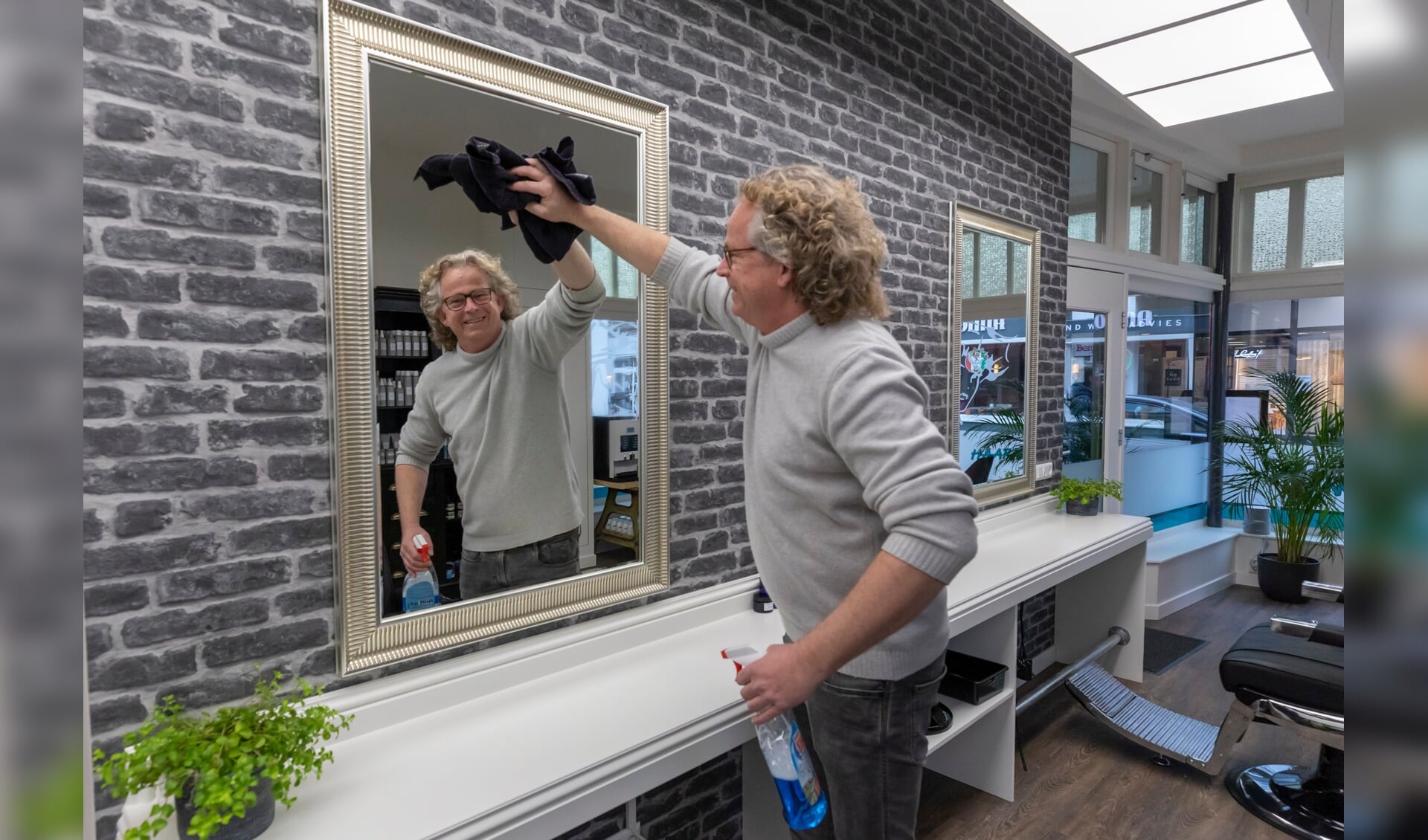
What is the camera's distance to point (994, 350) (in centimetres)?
377

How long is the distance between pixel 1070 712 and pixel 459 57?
148 inches

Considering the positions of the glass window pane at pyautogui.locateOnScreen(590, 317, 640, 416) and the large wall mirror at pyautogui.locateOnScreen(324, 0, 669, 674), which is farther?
the glass window pane at pyautogui.locateOnScreen(590, 317, 640, 416)

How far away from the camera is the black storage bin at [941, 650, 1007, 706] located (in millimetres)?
2865

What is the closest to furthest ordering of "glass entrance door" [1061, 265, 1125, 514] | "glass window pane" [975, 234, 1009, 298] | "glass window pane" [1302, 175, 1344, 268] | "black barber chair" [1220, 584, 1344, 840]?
"black barber chair" [1220, 584, 1344, 840] → "glass window pane" [975, 234, 1009, 298] → "glass entrance door" [1061, 265, 1125, 514] → "glass window pane" [1302, 175, 1344, 268]

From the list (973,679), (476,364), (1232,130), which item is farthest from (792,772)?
(1232,130)

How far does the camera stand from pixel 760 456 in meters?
1.70

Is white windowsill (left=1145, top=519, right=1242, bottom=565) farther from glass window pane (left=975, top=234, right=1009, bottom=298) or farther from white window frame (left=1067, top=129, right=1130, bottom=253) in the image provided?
glass window pane (left=975, top=234, right=1009, bottom=298)

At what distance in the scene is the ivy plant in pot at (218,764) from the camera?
127 cm

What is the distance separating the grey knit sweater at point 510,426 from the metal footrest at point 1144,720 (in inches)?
100

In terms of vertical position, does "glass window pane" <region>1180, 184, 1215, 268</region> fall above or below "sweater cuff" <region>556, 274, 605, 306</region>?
above

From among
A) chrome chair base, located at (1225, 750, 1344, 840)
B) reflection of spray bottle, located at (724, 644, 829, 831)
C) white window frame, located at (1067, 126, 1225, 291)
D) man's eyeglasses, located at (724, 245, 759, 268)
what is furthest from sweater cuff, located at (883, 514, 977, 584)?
white window frame, located at (1067, 126, 1225, 291)

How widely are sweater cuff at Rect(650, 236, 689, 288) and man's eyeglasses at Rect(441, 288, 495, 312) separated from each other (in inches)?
16.2
